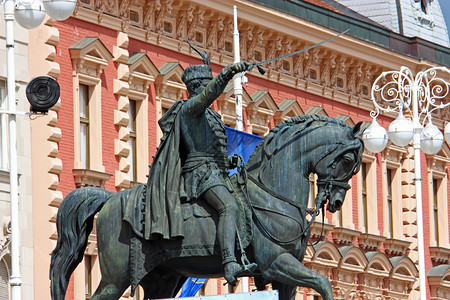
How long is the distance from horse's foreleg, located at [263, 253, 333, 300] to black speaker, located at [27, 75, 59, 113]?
223 inches

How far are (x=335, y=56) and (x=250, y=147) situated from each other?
16.9 m

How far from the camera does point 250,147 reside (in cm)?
2995

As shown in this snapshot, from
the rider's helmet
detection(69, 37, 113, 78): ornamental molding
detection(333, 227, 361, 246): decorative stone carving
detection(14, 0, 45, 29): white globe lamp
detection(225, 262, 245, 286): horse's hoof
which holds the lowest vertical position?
detection(225, 262, 245, 286): horse's hoof

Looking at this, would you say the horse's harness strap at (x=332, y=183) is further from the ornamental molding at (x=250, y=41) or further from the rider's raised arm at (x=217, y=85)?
the ornamental molding at (x=250, y=41)

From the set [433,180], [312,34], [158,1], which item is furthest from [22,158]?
[433,180]

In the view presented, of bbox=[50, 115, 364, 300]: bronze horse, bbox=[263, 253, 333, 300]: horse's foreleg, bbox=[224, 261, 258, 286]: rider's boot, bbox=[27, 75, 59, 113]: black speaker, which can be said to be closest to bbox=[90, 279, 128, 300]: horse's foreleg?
bbox=[50, 115, 364, 300]: bronze horse

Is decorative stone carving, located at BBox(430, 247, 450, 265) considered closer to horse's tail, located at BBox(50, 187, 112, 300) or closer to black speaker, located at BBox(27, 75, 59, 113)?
black speaker, located at BBox(27, 75, 59, 113)

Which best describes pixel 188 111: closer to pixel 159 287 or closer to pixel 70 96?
pixel 159 287

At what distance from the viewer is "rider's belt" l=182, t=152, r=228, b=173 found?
18.4 m

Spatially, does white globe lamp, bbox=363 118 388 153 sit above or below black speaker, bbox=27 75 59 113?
above

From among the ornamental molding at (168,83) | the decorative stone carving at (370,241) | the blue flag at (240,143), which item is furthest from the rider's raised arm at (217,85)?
the decorative stone carving at (370,241)

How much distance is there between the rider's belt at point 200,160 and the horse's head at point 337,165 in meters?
0.94

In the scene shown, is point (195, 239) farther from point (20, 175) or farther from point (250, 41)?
point (250, 41)

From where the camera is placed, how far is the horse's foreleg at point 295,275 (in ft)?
59.0
